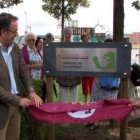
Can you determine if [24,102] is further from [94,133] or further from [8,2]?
[8,2]

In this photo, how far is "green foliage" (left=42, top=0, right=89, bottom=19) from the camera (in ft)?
80.4

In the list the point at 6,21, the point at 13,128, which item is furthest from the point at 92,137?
the point at 6,21

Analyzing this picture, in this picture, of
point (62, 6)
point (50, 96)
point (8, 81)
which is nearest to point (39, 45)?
point (50, 96)

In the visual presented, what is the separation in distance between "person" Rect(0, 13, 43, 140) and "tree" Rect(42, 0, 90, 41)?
62.5 ft

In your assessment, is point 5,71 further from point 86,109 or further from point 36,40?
point 36,40

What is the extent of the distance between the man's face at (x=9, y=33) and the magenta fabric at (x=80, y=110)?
1020mm

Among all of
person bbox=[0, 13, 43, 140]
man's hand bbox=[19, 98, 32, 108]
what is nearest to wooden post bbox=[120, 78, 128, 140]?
person bbox=[0, 13, 43, 140]

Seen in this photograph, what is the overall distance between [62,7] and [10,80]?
20.8 m

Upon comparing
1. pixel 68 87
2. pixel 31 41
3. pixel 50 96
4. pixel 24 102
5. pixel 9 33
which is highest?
pixel 9 33

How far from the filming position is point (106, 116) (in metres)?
5.54

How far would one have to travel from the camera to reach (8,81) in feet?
15.2

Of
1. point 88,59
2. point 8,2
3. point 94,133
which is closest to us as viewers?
point 88,59

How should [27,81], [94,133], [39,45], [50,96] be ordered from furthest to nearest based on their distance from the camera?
[39,45]
[94,133]
[50,96]
[27,81]

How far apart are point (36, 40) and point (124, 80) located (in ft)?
13.5
